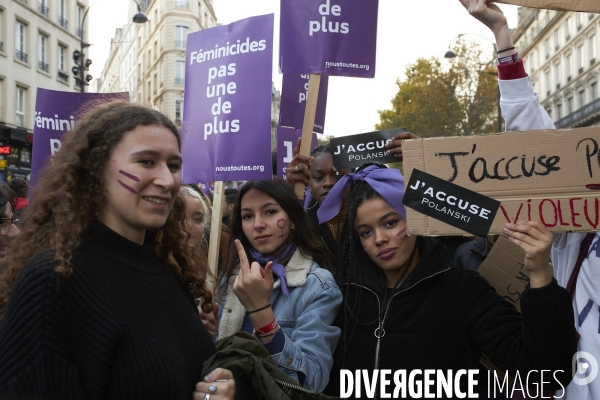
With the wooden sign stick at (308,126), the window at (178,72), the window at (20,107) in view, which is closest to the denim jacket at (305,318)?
the wooden sign stick at (308,126)

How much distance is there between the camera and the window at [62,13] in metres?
27.8

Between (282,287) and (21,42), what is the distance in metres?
26.1

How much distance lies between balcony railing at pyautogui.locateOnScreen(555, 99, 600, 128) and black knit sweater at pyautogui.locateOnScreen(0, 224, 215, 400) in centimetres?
4369

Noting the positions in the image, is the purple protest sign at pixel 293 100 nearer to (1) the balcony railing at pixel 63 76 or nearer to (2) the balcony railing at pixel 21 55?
(2) the balcony railing at pixel 21 55

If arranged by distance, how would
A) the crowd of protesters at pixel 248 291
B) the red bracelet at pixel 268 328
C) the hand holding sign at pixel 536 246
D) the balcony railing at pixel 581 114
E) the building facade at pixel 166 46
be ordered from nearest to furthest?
the crowd of protesters at pixel 248 291 < the hand holding sign at pixel 536 246 < the red bracelet at pixel 268 328 < the building facade at pixel 166 46 < the balcony railing at pixel 581 114

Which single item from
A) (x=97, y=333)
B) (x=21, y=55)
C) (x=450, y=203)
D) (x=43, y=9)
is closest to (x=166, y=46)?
(x=43, y=9)

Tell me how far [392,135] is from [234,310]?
1.49 meters

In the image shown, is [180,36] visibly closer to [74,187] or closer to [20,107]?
[20,107]

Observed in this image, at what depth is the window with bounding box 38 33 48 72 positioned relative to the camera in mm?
26008

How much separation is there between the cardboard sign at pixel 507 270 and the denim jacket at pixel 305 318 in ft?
2.62

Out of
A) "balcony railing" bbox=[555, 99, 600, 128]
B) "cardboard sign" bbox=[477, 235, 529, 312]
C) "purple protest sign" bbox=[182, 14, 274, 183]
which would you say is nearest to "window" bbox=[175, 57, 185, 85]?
"balcony railing" bbox=[555, 99, 600, 128]

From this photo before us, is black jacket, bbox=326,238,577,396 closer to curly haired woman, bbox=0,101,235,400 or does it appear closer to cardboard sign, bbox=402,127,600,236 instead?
cardboard sign, bbox=402,127,600,236

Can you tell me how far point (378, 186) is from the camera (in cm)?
263

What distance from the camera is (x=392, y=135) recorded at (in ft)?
11.6
